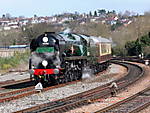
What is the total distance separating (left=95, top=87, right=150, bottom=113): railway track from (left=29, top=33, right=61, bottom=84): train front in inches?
274

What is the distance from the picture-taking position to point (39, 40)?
78.1 ft

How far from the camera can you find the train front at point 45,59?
23.1 m

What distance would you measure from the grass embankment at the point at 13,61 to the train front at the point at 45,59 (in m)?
22.4

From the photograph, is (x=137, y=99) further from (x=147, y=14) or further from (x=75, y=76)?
(x=147, y=14)

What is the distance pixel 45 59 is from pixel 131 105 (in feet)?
31.3

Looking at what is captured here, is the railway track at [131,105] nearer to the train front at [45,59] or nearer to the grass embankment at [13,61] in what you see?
the train front at [45,59]

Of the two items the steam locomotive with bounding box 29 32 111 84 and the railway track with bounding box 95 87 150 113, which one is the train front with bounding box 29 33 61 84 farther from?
the railway track with bounding box 95 87 150 113

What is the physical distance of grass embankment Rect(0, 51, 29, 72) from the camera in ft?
151

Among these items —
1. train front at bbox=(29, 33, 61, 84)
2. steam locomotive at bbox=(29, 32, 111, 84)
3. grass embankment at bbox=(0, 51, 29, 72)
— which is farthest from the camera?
grass embankment at bbox=(0, 51, 29, 72)

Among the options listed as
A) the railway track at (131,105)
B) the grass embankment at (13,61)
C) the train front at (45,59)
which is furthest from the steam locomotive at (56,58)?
the grass embankment at (13,61)

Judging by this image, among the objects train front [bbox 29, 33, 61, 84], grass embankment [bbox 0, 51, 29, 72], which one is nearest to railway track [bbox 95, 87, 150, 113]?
train front [bbox 29, 33, 61, 84]

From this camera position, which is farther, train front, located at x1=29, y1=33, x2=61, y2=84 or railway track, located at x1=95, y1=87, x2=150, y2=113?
train front, located at x1=29, y1=33, x2=61, y2=84

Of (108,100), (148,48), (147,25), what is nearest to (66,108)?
(108,100)

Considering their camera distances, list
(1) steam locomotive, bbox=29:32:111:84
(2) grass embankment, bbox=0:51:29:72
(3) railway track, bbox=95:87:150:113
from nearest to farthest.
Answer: (3) railway track, bbox=95:87:150:113 → (1) steam locomotive, bbox=29:32:111:84 → (2) grass embankment, bbox=0:51:29:72
